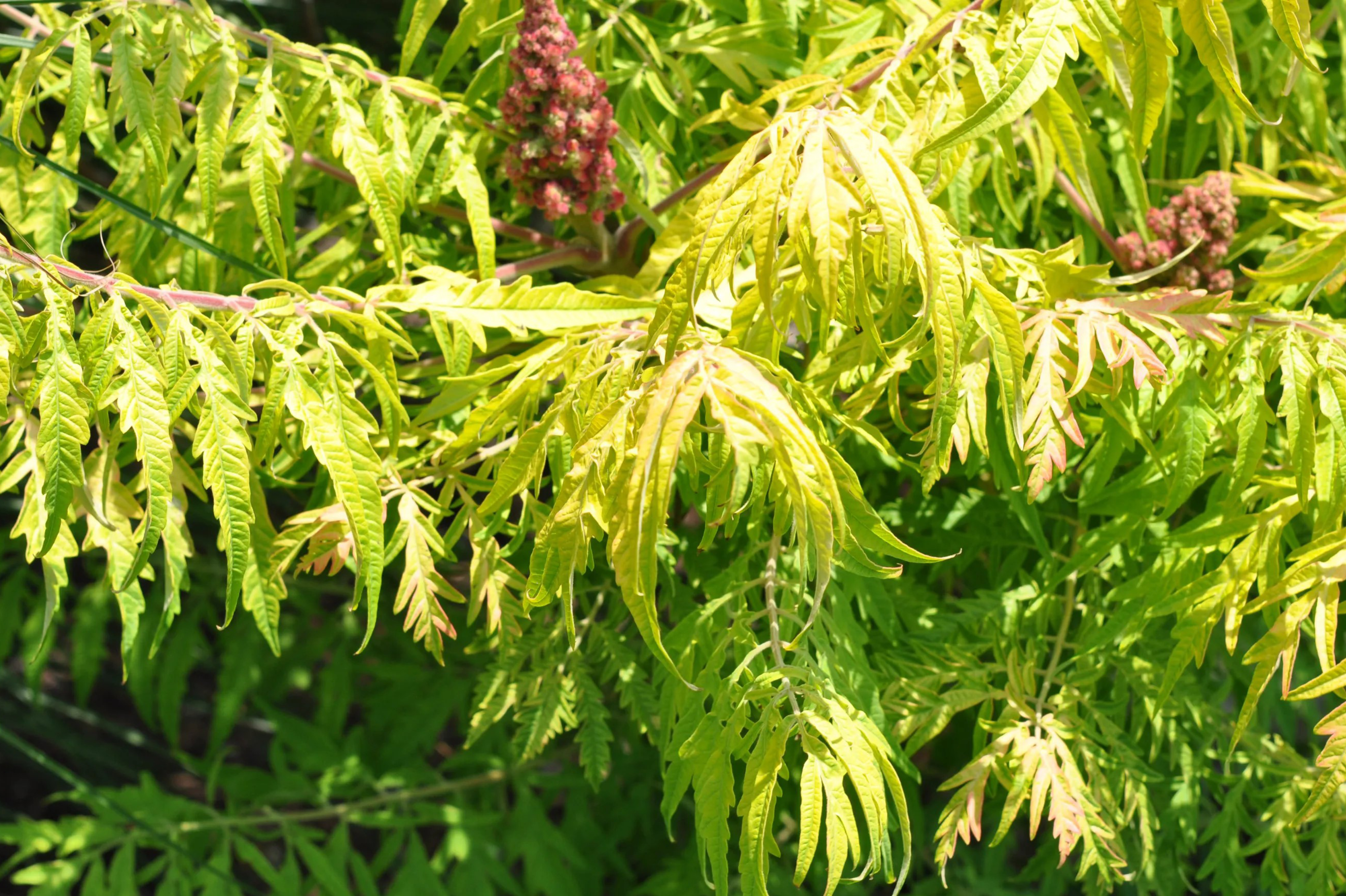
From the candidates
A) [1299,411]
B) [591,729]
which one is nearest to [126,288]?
[591,729]

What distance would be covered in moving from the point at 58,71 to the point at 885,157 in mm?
888

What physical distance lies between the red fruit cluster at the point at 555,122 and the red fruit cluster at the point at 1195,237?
597 millimetres

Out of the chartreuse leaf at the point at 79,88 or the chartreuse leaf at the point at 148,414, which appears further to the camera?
the chartreuse leaf at the point at 79,88

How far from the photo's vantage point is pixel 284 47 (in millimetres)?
975

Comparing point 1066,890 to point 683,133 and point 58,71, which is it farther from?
point 58,71

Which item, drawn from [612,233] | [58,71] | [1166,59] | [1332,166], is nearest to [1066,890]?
[1332,166]

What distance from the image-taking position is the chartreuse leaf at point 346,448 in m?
0.78

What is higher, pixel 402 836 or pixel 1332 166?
pixel 1332 166

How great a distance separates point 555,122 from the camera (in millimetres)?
1001

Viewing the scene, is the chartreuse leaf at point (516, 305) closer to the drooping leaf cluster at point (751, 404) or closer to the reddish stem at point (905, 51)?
the drooping leaf cluster at point (751, 404)

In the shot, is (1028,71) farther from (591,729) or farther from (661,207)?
(591,729)

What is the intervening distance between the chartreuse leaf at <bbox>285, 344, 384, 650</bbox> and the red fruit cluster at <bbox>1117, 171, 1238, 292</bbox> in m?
0.86

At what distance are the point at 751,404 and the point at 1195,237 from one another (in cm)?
73

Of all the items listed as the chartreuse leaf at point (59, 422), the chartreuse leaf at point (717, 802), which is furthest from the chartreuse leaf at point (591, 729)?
the chartreuse leaf at point (59, 422)
